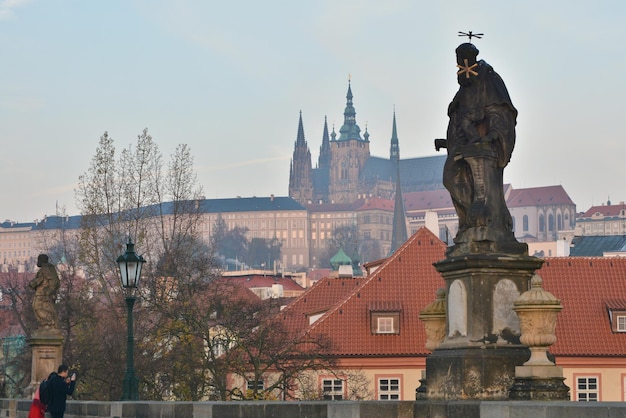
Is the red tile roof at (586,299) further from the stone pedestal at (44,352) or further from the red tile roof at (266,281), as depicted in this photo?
the red tile roof at (266,281)

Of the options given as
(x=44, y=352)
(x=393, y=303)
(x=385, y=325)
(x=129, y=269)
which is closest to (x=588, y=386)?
(x=385, y=325)

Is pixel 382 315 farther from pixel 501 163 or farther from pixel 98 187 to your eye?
pixel 501 163

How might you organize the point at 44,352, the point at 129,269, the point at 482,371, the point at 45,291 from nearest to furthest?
the point at 482,371 < the point at 129,269 < the point at 45,291 < the point at 44,352

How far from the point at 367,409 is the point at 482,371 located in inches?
40.8

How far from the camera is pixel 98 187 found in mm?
61531

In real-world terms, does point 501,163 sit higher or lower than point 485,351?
higher

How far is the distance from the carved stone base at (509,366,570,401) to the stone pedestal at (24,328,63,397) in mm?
15211

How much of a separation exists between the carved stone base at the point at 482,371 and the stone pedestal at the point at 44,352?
1437cm

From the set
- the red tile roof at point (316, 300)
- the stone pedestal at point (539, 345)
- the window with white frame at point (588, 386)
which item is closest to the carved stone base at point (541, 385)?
the stone pedestal at point (539, 345)

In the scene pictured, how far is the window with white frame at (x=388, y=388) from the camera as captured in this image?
158 ft

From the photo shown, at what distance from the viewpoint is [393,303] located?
50469 millimetres

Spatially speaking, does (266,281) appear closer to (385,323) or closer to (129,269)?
(385,323)

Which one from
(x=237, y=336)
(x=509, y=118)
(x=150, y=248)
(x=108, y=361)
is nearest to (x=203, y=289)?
(x=108, y=361)

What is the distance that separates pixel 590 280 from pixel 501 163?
3862 centimetres
